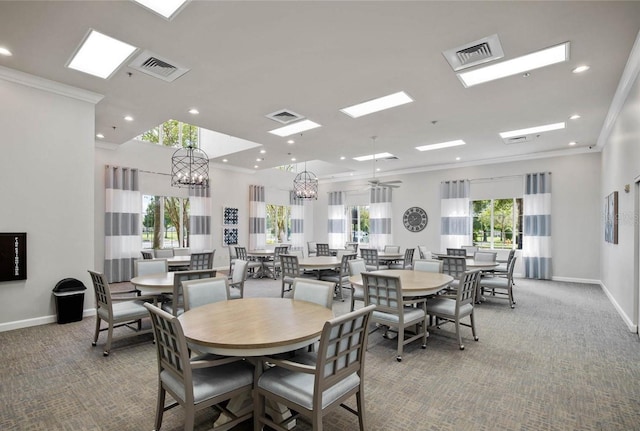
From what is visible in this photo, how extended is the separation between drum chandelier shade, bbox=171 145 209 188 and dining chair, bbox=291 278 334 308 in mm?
3737

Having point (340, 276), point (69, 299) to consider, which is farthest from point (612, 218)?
point (69, 299)

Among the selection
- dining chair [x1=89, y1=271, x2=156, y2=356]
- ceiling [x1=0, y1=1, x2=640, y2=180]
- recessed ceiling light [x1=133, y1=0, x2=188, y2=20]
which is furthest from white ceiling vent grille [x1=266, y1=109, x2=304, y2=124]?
dining chair [x1=89, y1=271, x2=156, y2=356]

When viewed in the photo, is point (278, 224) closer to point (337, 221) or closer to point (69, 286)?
point (337, 221)

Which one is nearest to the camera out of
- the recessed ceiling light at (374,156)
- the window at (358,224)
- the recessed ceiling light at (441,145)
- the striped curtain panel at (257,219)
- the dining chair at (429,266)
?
the dining chair at (429,266)

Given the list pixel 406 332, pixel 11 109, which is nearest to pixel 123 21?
pixel 11 109

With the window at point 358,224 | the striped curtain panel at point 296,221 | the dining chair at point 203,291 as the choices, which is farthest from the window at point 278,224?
the dining chair at point 203,291

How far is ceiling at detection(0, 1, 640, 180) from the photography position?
284cm

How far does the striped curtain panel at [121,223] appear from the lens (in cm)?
737

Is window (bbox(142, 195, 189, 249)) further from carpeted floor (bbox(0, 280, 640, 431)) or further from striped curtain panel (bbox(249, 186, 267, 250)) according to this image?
carpeted floor (bbox(0, 280, 640, 431))

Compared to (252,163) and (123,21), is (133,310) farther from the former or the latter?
(252,163)

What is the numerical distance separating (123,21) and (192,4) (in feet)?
2.57

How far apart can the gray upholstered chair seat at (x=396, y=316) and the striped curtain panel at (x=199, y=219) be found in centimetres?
691

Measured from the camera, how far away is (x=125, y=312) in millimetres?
3455

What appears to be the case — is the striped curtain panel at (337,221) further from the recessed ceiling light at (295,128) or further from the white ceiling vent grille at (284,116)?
the white ceiling vent grille at (284,116)
